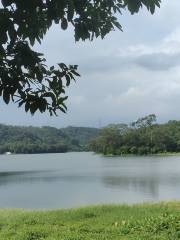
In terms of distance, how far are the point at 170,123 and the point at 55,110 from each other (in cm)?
12449

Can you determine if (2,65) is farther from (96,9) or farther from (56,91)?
(96,9)

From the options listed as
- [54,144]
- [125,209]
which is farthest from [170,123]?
[125,209]

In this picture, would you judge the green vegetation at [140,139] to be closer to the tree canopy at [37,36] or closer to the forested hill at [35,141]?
the forested hill at [35,141]

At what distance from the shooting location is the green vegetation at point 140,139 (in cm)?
10825

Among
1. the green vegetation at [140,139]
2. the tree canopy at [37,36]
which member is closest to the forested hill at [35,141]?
the green vegetation at [140,139]

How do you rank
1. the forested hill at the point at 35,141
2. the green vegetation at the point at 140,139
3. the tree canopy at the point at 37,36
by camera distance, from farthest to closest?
the forested hill at the point at 35,141 → the green vegetation at the point at 140,139 → the tree canopy at the point at 37,36

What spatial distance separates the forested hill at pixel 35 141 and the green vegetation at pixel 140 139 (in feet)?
74.8

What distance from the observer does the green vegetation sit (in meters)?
108

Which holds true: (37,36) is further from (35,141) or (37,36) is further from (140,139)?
(35,141)

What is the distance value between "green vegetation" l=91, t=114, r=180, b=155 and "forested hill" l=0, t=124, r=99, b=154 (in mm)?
22804

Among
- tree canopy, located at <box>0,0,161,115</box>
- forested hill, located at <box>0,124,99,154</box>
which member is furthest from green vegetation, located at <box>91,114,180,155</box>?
tree canopy, located at <box>0,0,161,115</box>

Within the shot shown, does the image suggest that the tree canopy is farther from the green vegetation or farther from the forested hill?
the forested hill

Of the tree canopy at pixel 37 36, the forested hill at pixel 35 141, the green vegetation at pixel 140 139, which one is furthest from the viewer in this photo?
the forested hill at pixel 35 141

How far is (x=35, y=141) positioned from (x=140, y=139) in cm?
5439
